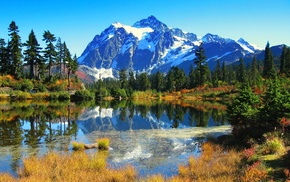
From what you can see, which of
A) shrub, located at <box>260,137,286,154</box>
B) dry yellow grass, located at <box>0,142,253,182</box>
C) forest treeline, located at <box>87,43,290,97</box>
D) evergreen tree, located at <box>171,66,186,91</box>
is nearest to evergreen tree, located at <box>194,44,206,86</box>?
forest treeline, located at <box>87,43,290,97</box>

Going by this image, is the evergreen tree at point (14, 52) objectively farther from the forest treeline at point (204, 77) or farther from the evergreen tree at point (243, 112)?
the evergreen tree at point (243, 112)

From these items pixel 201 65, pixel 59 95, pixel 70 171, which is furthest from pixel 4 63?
pixel 70 171

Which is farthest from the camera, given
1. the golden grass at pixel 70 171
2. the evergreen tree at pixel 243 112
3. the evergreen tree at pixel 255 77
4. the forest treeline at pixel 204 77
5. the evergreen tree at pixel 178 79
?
the evergreen tree at pixel 178 79

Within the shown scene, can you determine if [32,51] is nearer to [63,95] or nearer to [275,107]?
[63,95]

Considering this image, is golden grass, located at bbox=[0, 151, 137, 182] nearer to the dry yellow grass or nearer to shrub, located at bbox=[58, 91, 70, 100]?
the dry yellow grass

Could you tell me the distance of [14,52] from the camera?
9194 centimetres

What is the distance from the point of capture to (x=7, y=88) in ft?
288

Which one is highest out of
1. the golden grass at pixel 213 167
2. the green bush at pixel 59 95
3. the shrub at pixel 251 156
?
the green bush at pixel 59 95

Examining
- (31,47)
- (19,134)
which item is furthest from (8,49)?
(19,134)

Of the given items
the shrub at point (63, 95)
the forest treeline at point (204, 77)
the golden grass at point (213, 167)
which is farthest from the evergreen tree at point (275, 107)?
the shrub at point (63, 95)

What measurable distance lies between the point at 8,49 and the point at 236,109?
84.6m

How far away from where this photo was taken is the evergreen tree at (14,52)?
91.6 metres

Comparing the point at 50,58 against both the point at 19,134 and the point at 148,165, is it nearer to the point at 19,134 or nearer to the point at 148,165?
the point at 19,134

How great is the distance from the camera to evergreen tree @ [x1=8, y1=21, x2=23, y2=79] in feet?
300
